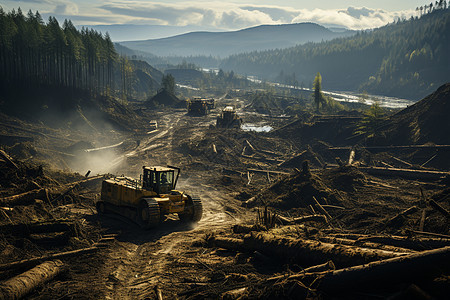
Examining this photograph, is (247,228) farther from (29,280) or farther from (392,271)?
(29,280)

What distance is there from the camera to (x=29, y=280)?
9.34 meters

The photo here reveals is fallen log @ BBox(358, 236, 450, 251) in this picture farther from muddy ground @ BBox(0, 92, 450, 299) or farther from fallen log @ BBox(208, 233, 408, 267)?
fallen log @ BBox(208, 233, 408, 267)

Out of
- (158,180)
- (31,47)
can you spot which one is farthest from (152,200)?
(31,47)

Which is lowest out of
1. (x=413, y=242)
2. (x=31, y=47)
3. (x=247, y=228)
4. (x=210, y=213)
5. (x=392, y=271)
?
(x=210, y=213)

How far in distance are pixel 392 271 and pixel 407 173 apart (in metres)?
20.5


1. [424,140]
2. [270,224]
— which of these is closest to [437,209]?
[270,224]

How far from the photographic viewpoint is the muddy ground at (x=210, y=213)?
32.2 feet

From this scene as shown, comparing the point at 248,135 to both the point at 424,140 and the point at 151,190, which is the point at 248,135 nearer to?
the point at 424,140

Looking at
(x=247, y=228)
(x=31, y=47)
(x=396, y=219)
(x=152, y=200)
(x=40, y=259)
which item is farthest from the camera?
(x=31, y=47)

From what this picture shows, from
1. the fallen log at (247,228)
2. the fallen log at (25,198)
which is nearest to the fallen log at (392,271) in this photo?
the fallen log at (247,228)

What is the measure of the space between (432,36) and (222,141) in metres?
175

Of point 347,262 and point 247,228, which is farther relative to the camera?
point 247,228

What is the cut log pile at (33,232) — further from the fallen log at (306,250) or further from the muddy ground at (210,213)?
the fallen log at (306,250)

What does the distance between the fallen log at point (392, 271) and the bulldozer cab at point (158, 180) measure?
10454 mm
